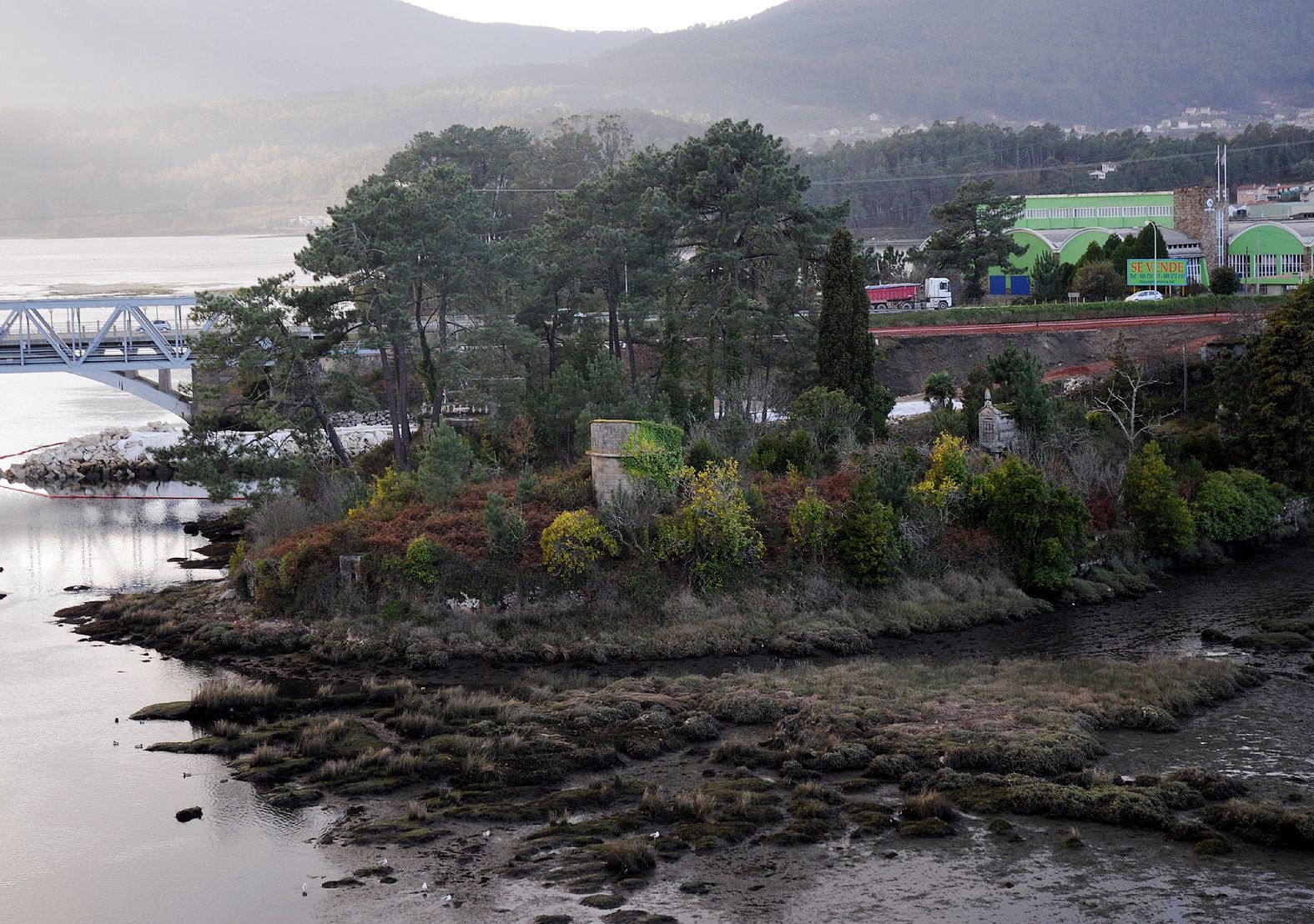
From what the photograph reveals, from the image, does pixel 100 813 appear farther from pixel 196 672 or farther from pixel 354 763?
pixel 196 672

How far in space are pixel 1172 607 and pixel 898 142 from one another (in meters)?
125

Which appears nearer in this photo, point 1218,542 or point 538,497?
point 538,497

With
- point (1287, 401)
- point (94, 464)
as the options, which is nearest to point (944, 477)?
point (1287, 401)

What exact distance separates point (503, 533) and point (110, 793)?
12044mm

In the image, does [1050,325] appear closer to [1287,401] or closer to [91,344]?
[1287,401]

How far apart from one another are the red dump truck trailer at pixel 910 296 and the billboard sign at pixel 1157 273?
9.22 metres

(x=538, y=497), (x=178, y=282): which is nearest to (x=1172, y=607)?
(x=538, y=497)

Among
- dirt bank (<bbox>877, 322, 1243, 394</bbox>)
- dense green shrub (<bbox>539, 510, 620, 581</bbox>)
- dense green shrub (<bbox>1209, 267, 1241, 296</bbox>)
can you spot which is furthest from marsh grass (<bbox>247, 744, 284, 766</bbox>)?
dense green shrub (<bbox>1209, 267, 1241, 296</bbox>)

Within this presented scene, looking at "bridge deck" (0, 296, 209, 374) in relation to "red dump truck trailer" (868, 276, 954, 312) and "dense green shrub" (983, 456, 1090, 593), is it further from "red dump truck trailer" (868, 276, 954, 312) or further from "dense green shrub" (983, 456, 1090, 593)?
"red dump truck trailer" (868, 276, 954, 312)

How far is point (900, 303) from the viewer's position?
7344 centimetres

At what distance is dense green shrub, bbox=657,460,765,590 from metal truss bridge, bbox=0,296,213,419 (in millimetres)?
24796

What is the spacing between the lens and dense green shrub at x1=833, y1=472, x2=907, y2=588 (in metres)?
34.2

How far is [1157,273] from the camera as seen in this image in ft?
234

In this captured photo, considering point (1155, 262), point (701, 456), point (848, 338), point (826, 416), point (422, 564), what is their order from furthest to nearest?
point (1155, 262) → point (848, 338) → point (826, 416) → point (701, 456) → point (422, 564)
